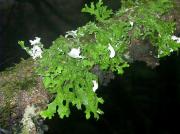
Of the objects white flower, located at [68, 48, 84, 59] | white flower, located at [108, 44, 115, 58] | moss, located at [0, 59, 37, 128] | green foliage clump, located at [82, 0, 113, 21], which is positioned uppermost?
green foliage clump, located at [82, 0, 113, 21]

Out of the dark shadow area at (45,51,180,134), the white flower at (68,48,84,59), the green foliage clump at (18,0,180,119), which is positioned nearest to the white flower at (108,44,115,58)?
the green foliage clump at (18,0,180,119)

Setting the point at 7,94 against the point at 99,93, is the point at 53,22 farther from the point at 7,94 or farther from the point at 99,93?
the point at 7,94

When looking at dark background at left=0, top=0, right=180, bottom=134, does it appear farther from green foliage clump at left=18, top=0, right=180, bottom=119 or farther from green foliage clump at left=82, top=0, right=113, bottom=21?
green foliage clump at left=82, top=0, right=113, bottom=21

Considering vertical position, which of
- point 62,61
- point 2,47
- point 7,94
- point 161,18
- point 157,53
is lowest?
point 7,94

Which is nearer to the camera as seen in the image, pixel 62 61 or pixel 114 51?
pixel 62 61

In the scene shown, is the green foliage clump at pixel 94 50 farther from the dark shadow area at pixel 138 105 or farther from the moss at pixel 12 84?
the dark shadow area at pixel 138 105

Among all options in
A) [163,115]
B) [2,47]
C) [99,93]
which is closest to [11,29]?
[2,47]

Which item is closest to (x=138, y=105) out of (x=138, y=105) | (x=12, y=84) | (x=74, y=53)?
(x=138, y=105)

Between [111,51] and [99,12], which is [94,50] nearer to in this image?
[111,51]
